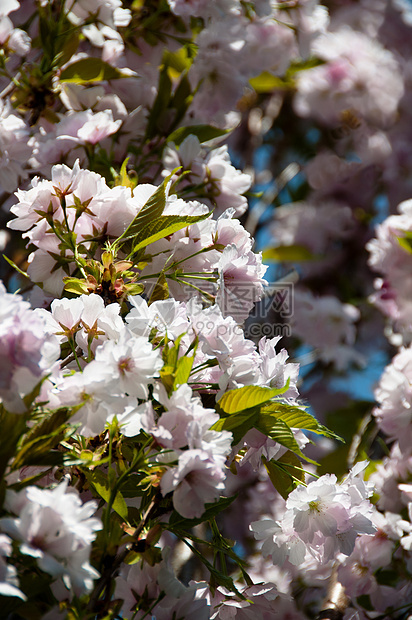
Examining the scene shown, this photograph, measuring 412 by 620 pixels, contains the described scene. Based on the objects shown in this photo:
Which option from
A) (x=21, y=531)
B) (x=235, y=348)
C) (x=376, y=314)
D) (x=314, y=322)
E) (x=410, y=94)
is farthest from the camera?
(x=410, y=94)

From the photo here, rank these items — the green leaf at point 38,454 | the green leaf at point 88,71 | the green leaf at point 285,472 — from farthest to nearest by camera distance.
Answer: the green leaf at point 88,71, the green leaf at point 285,472, the green leaf at point 38,454

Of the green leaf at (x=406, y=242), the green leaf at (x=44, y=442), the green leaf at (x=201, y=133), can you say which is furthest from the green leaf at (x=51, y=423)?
the green leaf at (x=406, y=242)

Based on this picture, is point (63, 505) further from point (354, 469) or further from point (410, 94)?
point (410, 94)

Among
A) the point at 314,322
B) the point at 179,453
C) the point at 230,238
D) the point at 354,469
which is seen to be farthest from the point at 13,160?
the point at 314,322

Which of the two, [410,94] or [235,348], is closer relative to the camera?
[235,348]

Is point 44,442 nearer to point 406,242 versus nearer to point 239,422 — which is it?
point 239,422

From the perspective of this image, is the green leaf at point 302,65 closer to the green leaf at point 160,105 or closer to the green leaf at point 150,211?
the green leaf at point 160,105
